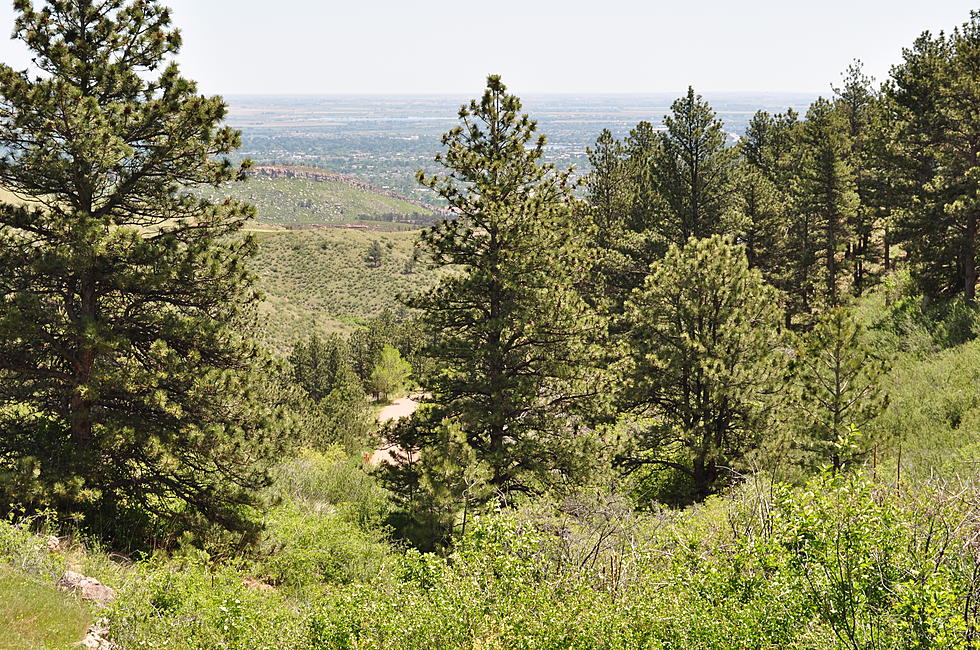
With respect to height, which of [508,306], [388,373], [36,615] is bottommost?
[388,373]

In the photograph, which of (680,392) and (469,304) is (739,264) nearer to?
(680,392)

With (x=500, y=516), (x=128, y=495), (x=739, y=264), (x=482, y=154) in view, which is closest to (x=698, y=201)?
(x=739, y=264)

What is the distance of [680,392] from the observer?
1508 cm

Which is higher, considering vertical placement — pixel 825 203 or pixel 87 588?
pixel 825 203

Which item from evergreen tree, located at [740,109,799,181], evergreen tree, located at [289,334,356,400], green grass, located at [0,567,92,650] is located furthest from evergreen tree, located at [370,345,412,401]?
green grass, located at [0,567,92,650]

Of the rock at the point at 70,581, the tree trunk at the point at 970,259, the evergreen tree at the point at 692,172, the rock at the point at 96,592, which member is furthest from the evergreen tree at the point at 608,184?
the rock at the point at 70,581

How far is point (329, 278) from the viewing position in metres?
116

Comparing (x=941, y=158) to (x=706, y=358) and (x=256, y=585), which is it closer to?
(x=706, y=358)

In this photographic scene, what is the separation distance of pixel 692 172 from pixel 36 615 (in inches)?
952

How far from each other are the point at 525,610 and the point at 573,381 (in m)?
7.70

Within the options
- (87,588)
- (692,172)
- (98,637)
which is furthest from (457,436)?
(692,172)

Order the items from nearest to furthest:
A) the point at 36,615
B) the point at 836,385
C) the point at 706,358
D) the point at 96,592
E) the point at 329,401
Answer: the point at 36,615
the point at 96,592
the point at 836,385
the point at 706,358
the point at 329,401

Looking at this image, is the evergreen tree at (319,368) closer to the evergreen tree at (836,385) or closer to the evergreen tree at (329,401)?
the evergreen tree at (329,401)

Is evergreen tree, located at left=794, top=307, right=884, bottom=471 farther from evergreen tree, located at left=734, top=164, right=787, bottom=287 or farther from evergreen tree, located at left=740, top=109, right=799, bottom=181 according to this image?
evergreen tree, located at left=740, top=109, right=799, bottom=181
